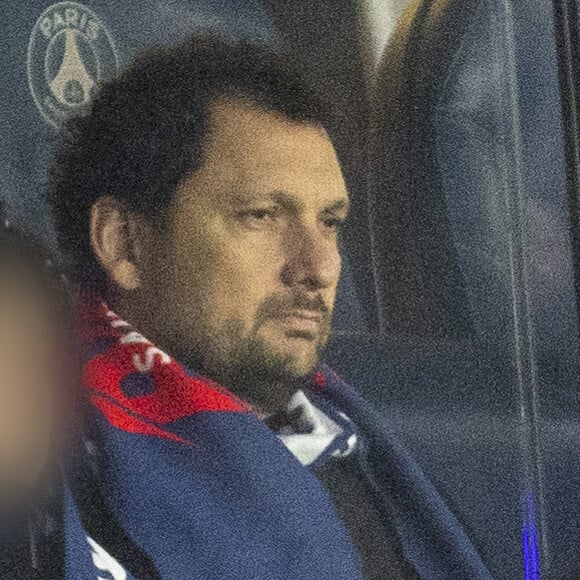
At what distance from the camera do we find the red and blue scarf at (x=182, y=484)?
1.31 meters

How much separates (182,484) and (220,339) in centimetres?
22

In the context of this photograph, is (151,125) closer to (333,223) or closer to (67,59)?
(67,59)

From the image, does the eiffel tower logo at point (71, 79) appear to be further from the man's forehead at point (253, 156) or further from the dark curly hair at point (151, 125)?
the man's forehead at point (253, 156)

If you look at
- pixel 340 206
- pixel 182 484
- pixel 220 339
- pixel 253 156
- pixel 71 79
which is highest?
pixel 71 79

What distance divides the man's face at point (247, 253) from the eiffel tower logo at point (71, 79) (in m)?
0.18

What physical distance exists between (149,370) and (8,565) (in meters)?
0.31

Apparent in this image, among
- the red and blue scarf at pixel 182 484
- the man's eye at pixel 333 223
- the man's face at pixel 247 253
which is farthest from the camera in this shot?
the man's eye at pixel 333 223

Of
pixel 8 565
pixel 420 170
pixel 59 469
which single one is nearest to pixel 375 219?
pixel 420 170

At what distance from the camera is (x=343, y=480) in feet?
5.16

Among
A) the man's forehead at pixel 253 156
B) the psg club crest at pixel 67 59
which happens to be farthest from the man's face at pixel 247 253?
the psg club crest at pixel 67 59

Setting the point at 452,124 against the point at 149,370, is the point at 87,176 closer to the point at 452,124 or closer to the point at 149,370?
the point at 149,370

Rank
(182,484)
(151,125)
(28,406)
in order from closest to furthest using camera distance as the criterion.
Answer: (28,406), (182,484), (151,125)

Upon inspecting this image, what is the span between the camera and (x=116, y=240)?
1417 millimetres

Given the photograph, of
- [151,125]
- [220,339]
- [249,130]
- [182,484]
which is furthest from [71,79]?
[182,484]
